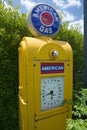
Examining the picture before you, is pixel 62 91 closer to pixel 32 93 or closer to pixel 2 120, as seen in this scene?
pixel 32 93

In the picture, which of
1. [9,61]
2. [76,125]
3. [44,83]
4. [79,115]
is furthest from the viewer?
[9,61]

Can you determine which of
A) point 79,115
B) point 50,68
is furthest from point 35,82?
point 79,115

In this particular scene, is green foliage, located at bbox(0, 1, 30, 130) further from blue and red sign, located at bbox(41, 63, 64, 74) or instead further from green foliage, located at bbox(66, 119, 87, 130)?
Result: green foliage, located at bbox(66, 119, 87, 130)

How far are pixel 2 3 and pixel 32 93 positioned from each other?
1.75m

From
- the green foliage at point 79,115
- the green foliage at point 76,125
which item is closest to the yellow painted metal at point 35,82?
the green foliage at point 79,115

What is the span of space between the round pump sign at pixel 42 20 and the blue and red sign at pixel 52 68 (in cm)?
50

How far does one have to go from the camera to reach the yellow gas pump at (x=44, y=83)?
3621 mm

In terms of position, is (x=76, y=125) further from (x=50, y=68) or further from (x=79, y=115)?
(x=50, y=68)

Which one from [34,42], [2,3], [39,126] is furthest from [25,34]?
[39,126]

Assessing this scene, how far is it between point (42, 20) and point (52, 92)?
105 centimetres

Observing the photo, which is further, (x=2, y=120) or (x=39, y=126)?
(x=2, y=120)

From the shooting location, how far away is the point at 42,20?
3.94 meters

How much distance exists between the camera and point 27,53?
11.7ft

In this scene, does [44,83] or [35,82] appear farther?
[44,83]
